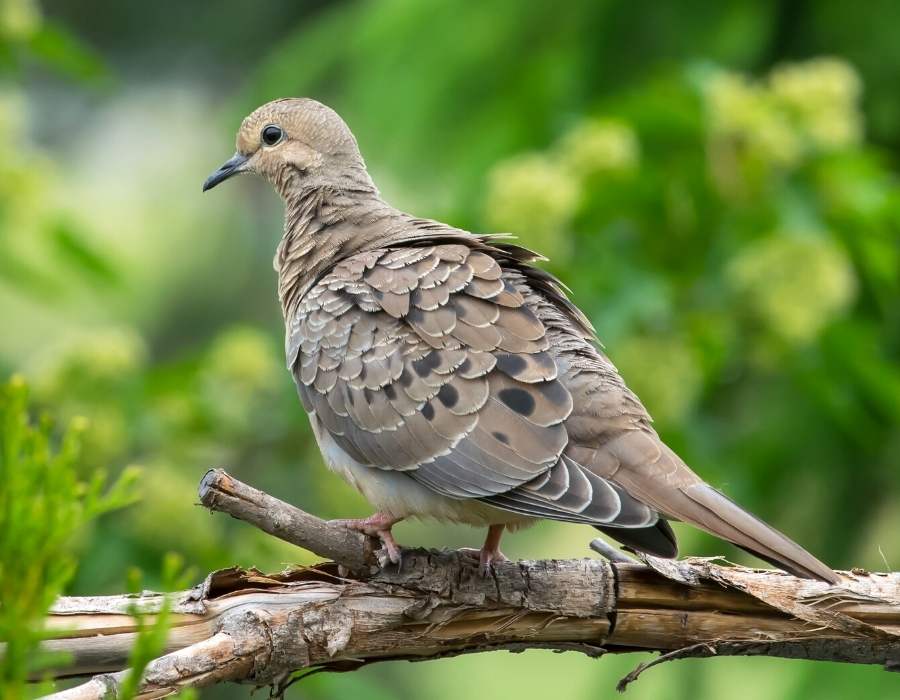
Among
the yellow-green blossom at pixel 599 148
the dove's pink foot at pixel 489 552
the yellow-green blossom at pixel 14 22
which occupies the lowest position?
the dove's pink foot at pixel 489 552

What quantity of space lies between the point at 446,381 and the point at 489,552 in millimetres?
392

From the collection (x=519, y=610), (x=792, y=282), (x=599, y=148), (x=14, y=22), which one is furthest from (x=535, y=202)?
(x=14, y=22)

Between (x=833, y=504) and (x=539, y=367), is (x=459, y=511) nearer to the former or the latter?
(x=539, y=367)

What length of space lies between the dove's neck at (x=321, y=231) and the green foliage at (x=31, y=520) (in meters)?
1.64

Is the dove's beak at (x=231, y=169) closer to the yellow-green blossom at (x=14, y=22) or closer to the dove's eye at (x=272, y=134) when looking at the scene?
the dove's eye at (x=272, y=134)

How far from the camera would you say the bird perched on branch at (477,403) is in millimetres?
2576

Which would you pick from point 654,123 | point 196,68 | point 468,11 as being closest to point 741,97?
point 654,123

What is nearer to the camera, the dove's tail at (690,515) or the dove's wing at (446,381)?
the dove's tail at (690,515)

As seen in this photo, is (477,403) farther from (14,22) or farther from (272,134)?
(14,22)

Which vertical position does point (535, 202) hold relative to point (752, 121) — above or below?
below

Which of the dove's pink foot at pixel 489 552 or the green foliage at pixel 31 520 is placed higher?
the dove's pink foot at pixel 489 552

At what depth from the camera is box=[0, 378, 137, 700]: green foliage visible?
5.06ft

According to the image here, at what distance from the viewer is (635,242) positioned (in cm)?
388

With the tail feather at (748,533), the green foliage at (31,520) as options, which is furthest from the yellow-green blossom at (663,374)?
the green foliage at (31,520)
